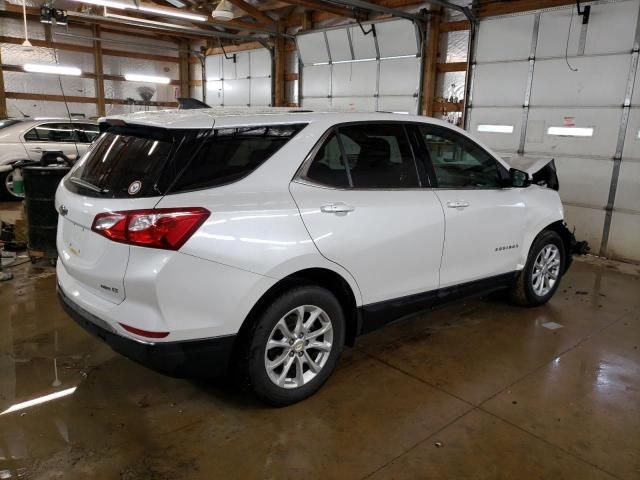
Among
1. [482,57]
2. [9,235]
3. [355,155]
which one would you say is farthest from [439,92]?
[9,235]

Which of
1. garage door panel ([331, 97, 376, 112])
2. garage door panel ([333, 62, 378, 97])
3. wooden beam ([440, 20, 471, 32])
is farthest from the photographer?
garage door panel ([331, 97, 376, 112])

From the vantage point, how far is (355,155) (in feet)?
9.64

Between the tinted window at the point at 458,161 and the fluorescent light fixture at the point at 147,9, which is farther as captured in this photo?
the fluorescent light fixture at the point at 147,9

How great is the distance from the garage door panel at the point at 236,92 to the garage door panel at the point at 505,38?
693cm

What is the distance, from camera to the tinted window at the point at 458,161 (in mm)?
3412

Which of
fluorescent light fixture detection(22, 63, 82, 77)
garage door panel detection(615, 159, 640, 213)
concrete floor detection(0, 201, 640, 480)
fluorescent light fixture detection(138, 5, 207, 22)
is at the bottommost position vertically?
concrete floor detection(0, 201, 640, 480)

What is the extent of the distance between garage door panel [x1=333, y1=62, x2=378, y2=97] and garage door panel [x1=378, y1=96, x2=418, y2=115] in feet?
0.99

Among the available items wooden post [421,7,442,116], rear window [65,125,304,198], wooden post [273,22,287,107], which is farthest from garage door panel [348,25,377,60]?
rear window [65,125,304,198]

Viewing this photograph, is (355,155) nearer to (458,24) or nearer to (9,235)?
(9,235)

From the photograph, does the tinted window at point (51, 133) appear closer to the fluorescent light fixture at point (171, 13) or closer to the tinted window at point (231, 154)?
the fluorescent light fixture at point (171, 13)

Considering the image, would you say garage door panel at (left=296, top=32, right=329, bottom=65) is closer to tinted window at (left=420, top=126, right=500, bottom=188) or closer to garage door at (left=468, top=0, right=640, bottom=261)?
garage door at (left=468, top=0, right=640, bottom=261)

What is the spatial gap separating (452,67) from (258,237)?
284 inches

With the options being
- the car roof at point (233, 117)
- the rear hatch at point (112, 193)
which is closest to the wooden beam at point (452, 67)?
the car roof at point (233, 117)

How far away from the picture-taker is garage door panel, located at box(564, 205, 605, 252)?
683cm
